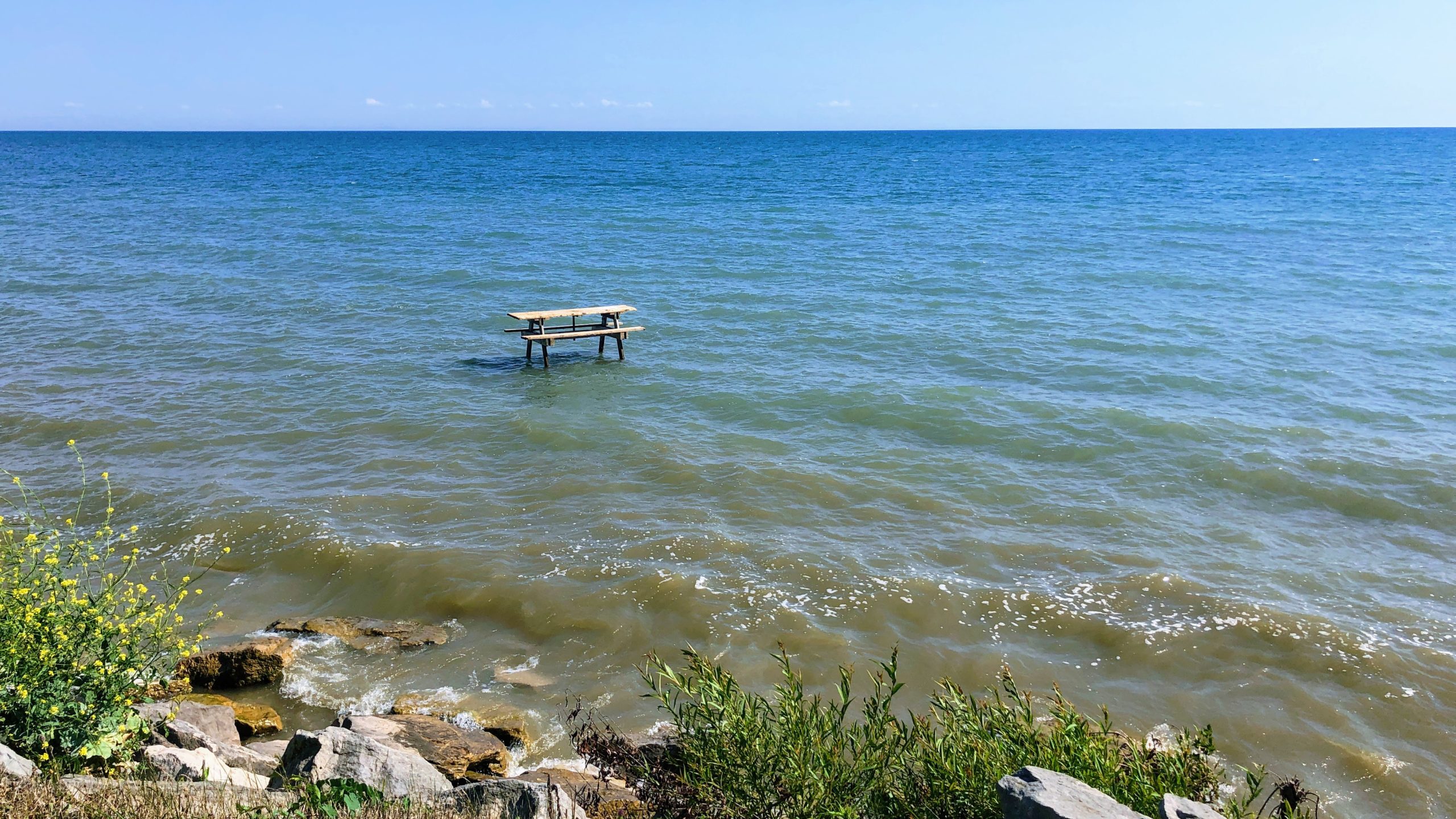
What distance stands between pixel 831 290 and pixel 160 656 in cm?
1767

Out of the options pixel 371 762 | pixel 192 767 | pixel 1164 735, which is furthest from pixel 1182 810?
pixel 192 767

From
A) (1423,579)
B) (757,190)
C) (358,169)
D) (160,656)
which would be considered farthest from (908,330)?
(358,169)

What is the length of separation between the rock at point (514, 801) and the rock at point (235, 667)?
342 centimetres

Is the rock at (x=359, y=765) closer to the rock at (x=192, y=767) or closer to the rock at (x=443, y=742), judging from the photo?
the rock at (x=192, y=767)

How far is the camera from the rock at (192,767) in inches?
196

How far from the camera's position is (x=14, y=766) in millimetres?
4355

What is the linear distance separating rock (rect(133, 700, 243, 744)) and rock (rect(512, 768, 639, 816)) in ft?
6.47

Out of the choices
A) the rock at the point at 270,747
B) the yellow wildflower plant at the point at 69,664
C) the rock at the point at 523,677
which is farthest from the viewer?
the rock at the point at 523,677

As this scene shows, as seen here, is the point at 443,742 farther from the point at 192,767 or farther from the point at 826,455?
the point at 826,455

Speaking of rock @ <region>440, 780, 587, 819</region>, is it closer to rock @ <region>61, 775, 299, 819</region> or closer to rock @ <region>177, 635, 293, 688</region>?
rock @ <region>61, 775, 299, 819</region>

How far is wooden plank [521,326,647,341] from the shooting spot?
54.2 feet

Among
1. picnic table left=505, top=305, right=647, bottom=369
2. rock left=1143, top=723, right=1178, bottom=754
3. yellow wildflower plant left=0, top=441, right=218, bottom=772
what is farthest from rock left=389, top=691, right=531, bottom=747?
picnic table left=505, top=305, right=647, bottom=369

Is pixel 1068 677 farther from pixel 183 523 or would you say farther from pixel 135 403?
pixel 135 403

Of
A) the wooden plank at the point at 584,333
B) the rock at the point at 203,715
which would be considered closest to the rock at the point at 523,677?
the rock at the point at 203,715
